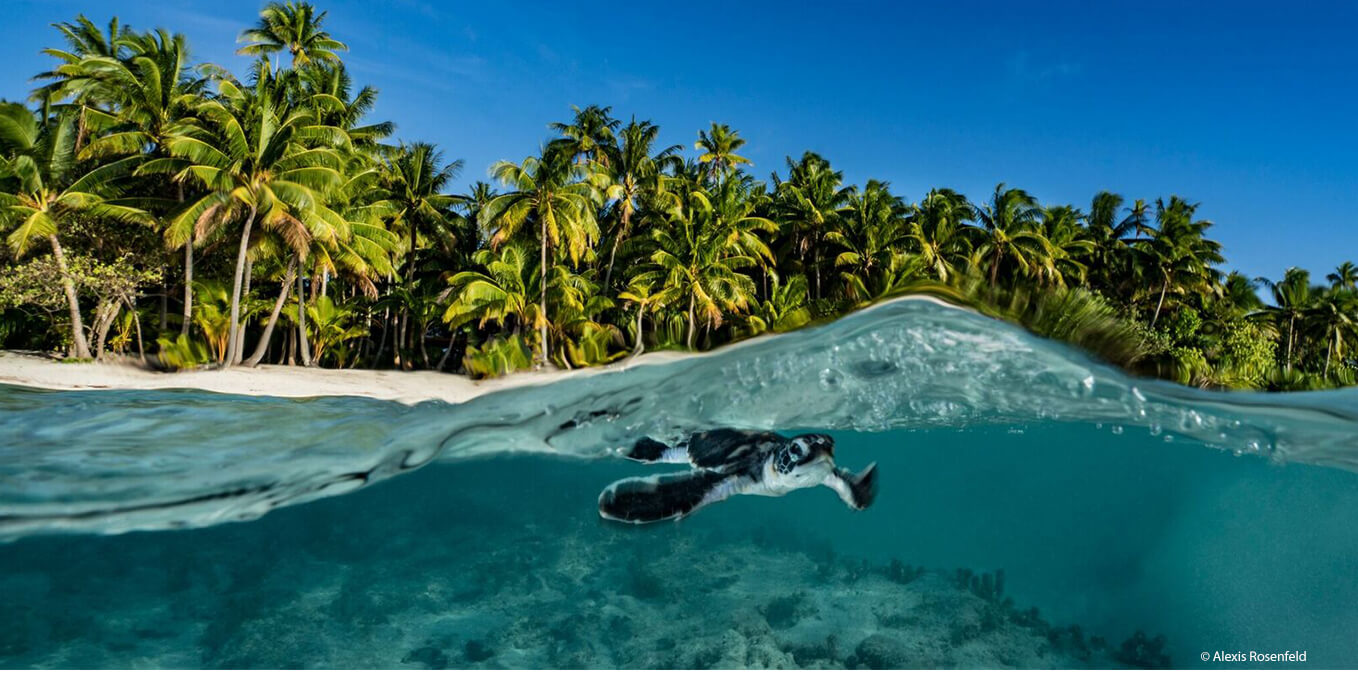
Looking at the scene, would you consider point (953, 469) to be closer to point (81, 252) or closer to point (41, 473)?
point (41, 473)

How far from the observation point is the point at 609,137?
3622cm

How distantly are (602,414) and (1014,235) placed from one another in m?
28.3

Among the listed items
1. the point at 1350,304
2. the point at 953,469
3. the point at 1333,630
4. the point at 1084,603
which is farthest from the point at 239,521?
the point at 1350,304

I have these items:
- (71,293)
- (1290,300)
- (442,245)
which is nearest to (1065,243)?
(1290,300)

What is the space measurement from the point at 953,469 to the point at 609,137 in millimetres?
23653

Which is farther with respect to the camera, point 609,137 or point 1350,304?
point 1350,304

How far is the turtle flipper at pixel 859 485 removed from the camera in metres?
9.81

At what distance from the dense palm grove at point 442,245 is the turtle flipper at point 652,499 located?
3217 millimetres

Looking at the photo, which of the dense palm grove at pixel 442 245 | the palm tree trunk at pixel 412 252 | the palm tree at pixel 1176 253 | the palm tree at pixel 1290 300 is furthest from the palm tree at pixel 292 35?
the palm tree at pixel 1290 300

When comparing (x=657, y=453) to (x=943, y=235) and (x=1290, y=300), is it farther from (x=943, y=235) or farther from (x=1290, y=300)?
(x=1290, y=300)

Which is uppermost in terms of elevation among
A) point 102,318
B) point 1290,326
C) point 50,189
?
point 1290,326

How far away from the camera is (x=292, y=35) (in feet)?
110

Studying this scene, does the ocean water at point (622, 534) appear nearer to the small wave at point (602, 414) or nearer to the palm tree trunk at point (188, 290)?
the small wave at point (602, 414)

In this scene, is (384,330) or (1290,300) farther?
(1290,300)
